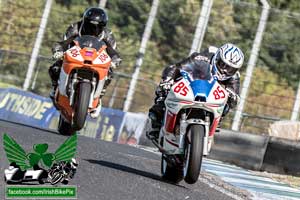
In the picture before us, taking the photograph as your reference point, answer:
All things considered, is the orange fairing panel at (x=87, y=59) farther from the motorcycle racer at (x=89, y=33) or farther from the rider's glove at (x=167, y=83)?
the rider's glove at (x=167, y=83)

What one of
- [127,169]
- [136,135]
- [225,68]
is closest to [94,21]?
[127,169]

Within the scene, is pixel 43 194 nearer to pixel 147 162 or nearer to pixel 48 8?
pixel 147 162

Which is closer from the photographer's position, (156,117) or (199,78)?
→ (199,78)

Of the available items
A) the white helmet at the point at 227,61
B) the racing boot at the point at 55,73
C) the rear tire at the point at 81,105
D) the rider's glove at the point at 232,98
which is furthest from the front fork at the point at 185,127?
the racing boot at the point at 55,73

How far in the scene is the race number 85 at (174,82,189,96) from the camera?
8.96m

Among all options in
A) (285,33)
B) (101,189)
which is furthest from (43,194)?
(285,33)

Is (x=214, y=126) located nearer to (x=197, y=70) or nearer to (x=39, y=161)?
(x=197, y=70)

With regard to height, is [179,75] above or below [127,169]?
above

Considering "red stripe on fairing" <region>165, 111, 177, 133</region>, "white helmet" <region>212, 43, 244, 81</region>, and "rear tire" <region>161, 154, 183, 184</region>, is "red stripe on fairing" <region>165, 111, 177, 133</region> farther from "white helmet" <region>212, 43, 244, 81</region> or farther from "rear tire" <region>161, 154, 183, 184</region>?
→ "white helmet" <region>212, 43, 244, 81</region>

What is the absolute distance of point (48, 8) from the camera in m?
18.8

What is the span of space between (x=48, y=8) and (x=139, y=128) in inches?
145

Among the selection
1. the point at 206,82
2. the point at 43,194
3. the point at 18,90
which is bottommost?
the point at 18,90

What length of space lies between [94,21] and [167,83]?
2712mm

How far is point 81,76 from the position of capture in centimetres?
1148
